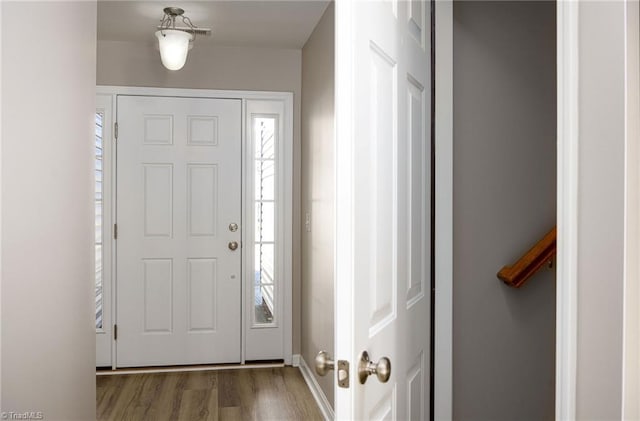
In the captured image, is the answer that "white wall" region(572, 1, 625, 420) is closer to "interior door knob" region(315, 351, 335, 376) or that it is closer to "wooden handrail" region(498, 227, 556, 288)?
"interior door knob" region(315, 351, 335, 376)

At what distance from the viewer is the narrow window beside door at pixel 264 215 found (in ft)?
14.5

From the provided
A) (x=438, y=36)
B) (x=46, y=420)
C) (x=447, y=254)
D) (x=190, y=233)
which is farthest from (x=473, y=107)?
(x=190, y=233)

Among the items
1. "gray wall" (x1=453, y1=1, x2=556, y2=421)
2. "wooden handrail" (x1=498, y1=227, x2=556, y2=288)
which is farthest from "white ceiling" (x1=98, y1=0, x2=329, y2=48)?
"wooden handrail" (x1=498, y1=227, x2=556, y2=288)

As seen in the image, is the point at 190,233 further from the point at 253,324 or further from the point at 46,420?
the point at 46,420

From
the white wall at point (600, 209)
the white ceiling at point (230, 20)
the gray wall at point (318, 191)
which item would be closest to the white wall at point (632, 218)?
the white wall at point (600, 209)

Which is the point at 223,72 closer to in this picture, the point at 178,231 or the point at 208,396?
the point at 178,231

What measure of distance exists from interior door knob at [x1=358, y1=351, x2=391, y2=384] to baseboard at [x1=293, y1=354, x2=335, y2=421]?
226 cm

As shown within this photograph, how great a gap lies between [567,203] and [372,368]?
1.66ft

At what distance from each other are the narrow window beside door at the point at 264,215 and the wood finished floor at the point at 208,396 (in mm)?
554

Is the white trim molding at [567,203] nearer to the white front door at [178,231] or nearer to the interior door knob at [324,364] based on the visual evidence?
the interior door knob at [324,364]

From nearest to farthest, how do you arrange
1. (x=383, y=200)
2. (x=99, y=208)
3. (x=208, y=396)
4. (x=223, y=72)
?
(x=383, y=200) < (x=208, y=396) < (x=99, y=208) < (x=223, y=72)

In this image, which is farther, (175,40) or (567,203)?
(175,40)

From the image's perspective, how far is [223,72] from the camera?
4.34 metres

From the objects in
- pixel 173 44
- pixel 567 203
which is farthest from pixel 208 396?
pixel 567 203
